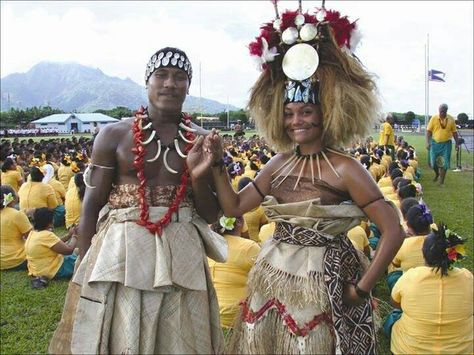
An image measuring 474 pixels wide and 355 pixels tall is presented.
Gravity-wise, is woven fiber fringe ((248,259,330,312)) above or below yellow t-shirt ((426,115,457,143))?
below

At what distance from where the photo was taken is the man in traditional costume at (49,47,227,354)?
8.73 feet

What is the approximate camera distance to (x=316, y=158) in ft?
9.24

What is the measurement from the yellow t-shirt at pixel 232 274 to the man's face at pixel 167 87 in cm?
238

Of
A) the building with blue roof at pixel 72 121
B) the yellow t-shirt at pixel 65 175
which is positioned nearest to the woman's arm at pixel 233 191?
the yellow t-shirt at pixel 65 175

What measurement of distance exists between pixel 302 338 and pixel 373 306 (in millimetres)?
558

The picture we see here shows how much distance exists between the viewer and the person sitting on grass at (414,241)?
5.23 metres

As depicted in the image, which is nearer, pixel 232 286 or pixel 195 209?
pixel 195 209

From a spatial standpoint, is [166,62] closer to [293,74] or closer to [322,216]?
[293,74]

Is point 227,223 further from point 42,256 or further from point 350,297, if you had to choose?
point 42,256

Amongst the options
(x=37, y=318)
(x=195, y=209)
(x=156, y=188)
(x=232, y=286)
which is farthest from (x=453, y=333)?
(x=37, y=318)

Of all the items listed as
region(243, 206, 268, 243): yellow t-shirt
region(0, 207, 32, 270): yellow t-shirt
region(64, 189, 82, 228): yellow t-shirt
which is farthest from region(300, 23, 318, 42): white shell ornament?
region(64, 189, 82, 228): yellow t-shirt

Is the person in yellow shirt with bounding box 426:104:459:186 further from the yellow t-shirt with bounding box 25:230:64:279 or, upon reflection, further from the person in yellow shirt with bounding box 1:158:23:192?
the person in yellow shirt with bounding box 1:158:23:192

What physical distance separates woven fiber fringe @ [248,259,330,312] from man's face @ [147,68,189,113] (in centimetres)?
103

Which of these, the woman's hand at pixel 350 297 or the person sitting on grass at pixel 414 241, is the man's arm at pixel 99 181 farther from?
the person sitting on grass at pixel 414 241
